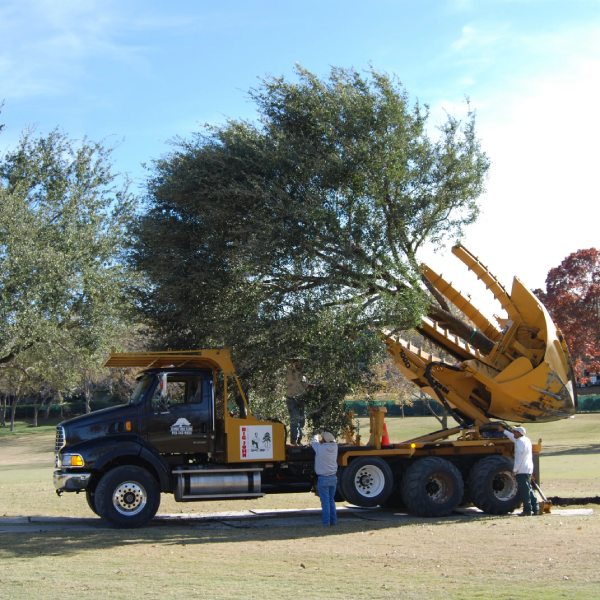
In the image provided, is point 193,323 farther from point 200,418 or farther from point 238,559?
point 238,559

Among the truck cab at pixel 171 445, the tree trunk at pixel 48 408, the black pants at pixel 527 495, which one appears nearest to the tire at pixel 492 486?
the black pants at pixel 527 495

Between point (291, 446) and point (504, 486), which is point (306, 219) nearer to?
point (291, 446)

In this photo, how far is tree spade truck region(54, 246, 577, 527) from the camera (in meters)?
12.3

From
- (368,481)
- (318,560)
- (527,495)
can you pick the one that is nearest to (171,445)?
(368,481)

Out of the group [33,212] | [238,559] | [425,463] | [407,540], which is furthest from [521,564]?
[33,212]

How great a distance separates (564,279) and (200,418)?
29506 mm

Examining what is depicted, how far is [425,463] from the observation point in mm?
13484

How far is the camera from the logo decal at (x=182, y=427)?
12758 mm

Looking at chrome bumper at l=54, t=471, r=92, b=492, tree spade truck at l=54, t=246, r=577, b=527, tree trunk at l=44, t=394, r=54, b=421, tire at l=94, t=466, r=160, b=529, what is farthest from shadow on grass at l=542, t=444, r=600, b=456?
tree trunk at l=44, t=394, r=54, b=421

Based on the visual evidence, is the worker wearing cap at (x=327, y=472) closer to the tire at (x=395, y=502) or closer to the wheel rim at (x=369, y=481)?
the wheel rim at (x=369, y=481)

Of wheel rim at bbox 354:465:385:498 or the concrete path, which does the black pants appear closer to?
the concrete path

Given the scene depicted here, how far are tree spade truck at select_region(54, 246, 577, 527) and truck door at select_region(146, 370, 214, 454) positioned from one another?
0.02 meters

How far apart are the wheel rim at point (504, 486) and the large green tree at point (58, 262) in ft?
31.3

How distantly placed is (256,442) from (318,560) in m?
4.11
